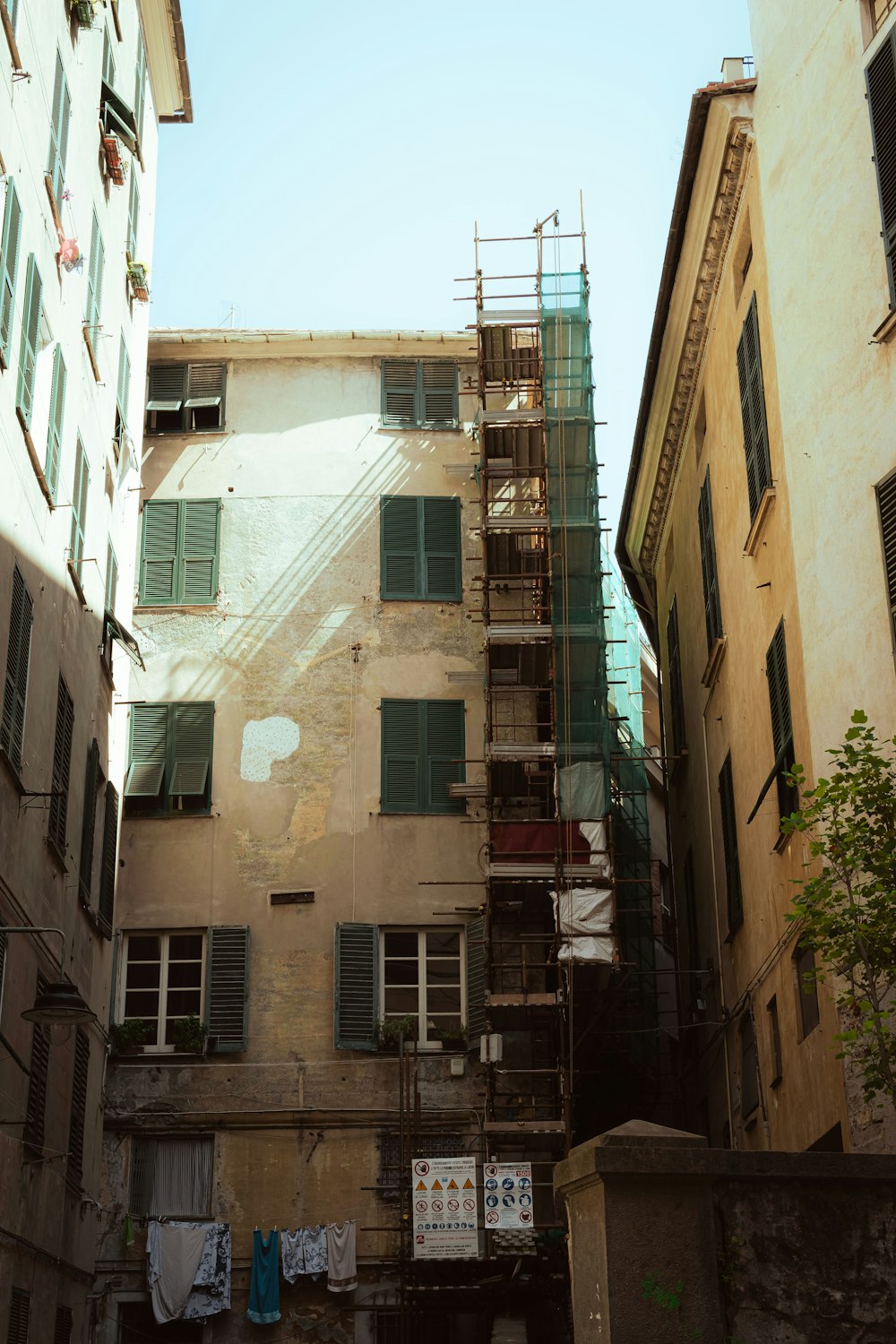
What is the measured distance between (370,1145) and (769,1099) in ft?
21.4

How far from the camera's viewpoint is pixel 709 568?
21.0 meters

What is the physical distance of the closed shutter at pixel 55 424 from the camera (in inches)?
656

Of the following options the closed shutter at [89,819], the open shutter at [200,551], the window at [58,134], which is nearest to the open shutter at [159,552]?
the open shutter at [200,551]

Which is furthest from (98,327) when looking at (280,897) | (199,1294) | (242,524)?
(199,1294)

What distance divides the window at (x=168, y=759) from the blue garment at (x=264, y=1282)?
6.05m

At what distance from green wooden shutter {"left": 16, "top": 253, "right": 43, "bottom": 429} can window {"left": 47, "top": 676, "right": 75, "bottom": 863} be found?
10.6 feet

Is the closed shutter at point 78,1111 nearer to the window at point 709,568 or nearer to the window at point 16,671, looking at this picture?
the window at point 16,671

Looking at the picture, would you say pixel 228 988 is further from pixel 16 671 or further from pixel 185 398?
pixel 185 398

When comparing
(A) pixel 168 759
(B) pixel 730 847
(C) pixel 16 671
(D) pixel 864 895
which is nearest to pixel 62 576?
(C) pixel 16 671

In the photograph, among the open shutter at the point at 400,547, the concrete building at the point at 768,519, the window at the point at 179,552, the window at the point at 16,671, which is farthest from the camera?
the window at the point at 179,552

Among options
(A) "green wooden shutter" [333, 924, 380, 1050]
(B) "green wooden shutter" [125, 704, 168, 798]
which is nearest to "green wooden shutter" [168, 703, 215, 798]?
(B) "green wooden shutter" [125, 704, 168, 798]

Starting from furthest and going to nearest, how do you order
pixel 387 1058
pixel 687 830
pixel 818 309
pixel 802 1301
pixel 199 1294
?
pixel 687 830 → pixel 387 1058 → pixel 199 1294 → pixel 818 309 → pixel 802 1301

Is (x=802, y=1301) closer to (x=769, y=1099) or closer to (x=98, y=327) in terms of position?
(x=769, y=1099)

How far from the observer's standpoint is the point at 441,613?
81.9 feet
